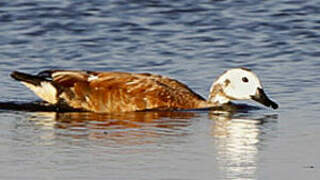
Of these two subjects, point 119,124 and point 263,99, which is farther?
point 263,99

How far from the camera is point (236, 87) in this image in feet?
48.0

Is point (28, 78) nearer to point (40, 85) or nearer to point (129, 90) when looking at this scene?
point (40, 85)

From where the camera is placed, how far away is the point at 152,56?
17484mm

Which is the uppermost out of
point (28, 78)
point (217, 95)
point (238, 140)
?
point (28, 78)

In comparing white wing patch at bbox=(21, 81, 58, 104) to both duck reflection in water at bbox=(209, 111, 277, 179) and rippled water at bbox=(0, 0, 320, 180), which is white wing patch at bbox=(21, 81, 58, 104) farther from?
duck reflection in water at bbox=(209, 111, 277, 179)

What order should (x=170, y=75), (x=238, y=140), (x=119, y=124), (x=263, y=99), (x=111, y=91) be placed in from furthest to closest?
(x=170, y=75) → (x=111, y=91) → (x=263, y=99) → (x=119, y=124) → (x=238, y=140)

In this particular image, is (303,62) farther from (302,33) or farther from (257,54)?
(302,33)

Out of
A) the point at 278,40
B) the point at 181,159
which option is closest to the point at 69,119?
the point at 181,159

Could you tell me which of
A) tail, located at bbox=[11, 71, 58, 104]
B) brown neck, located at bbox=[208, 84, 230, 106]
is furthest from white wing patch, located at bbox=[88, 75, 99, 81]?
brown neck, located at bbox=[208, 84, 230, 106]

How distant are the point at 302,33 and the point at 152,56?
3.10 metres

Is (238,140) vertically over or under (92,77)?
under

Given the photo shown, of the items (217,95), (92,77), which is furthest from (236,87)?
(92,77)

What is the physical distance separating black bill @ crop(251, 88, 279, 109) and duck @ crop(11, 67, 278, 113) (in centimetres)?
1

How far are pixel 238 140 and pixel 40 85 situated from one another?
141 inches
